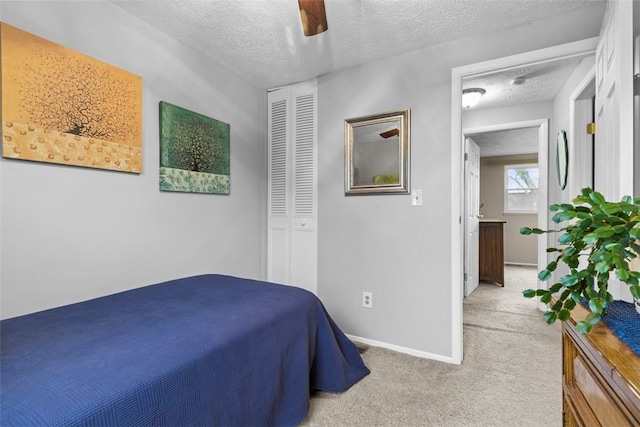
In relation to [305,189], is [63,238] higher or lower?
lower

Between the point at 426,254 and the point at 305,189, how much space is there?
4.00ft

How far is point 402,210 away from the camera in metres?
2.42

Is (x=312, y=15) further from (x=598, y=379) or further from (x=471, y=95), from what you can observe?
(x=471, y=95)

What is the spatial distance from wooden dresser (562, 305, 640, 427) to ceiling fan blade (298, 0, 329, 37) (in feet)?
4.38

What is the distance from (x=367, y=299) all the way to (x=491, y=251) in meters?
3.00

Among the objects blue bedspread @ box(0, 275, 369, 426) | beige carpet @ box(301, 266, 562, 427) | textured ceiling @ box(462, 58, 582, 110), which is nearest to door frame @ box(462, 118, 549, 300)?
textured ceiling @ box(462, 58, 582, 110)

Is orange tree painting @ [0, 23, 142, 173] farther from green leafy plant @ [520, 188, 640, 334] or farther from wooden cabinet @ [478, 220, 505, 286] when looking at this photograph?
wooden cabinet @ [478, 220, 505, 286]

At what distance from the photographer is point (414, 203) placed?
2373 mm

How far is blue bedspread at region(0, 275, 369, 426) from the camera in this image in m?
0.78

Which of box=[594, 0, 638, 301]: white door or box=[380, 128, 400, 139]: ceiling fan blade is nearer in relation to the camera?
box=[594, 0, 638, 301]: white door

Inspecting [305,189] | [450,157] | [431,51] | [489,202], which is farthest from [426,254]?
[489,202]

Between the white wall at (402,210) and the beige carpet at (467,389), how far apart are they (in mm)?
243

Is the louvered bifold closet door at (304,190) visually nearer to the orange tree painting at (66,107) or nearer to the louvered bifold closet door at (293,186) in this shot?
the louvered bifold closet door at (293,186)

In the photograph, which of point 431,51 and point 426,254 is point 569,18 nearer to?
point 431,51
